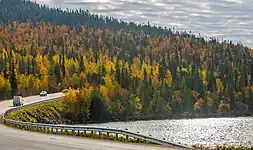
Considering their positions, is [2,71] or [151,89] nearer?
[2,71]

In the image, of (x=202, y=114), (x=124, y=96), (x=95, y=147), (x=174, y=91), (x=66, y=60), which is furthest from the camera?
(x=66, y=60)

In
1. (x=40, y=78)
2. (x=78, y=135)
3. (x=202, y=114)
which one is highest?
(x=78, y=135)

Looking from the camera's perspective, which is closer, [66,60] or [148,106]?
[148,106]

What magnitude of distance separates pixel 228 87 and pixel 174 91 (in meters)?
22.6

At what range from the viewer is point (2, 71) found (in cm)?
15462

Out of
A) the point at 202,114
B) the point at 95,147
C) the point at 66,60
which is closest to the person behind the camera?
the point at 95,147

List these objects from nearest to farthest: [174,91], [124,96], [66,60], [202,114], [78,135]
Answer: [78,135] → [124,96] → [202,114] → [174,91] → [66,60]

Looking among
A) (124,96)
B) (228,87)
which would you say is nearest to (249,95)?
(228,87)

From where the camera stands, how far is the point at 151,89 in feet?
542

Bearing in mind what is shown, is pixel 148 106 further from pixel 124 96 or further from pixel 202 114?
pixel 202 114

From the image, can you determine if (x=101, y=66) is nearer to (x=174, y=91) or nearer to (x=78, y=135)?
(x=174, y=91)

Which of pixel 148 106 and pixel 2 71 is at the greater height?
pixel 2 71

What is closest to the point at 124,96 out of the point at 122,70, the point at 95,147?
the point at 122,70

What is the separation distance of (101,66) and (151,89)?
84.5ft
